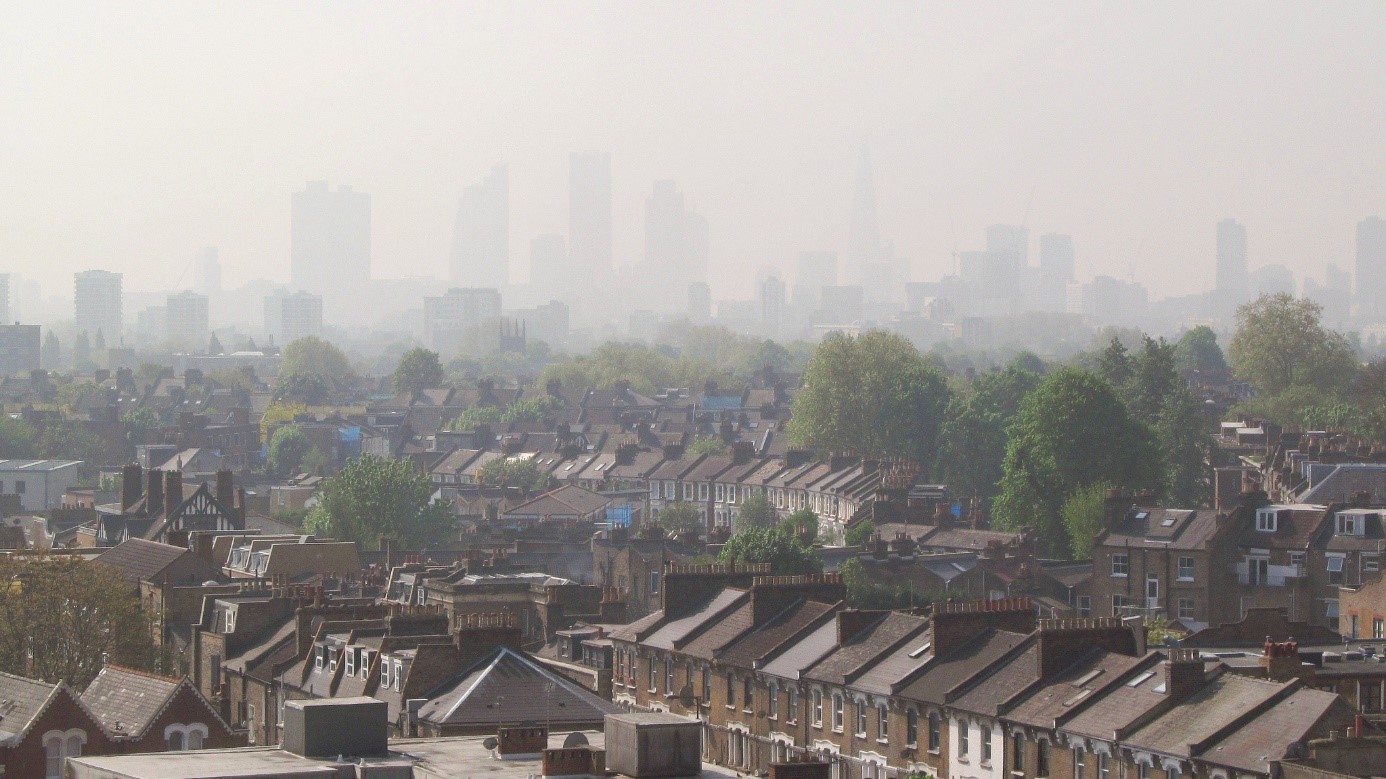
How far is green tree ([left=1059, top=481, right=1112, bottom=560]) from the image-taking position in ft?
254

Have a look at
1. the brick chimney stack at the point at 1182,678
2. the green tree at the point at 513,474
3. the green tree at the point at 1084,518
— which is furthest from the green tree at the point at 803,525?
the brick chimney stack at the point at 1182,678

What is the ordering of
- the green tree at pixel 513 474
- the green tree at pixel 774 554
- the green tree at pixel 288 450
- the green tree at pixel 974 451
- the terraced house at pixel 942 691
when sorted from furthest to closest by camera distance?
the green tree at pixel 288 450
the green tree at pixel 513 474
the green tree at pixel 974 451
the green tree at pixel 774 554
the terraced house at pixel 942 691

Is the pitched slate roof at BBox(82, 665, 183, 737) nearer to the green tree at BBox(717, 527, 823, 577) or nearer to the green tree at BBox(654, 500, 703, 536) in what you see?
the green tree at BBox(717, 527, 823, 577)

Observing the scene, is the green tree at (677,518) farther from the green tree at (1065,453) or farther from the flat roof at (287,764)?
the flat roof at (287,764)

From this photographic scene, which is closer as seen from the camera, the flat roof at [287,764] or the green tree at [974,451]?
the flat roof at [287,764]

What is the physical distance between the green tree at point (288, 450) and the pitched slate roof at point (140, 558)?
71.4 metres

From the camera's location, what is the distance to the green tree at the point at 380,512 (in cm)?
8512

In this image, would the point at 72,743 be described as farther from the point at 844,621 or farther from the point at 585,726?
the point at 844,621

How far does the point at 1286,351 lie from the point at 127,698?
368ft

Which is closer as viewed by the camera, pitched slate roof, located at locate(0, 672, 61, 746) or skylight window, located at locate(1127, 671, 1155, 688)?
pitched slate roof, located at locate(0, 672, 61, 746)

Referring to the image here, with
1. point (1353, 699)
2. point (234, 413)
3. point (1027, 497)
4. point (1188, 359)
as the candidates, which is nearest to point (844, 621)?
point (1353, 699)

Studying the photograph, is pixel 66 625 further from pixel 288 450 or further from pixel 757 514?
pixel 288 450

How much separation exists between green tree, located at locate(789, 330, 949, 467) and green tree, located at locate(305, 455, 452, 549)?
3777 cm

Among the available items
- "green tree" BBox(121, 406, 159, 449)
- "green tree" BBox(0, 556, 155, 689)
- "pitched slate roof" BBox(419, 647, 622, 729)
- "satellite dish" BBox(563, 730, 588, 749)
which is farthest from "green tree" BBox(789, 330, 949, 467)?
"satellite dish" BBox(563, 730, 588, 749)
